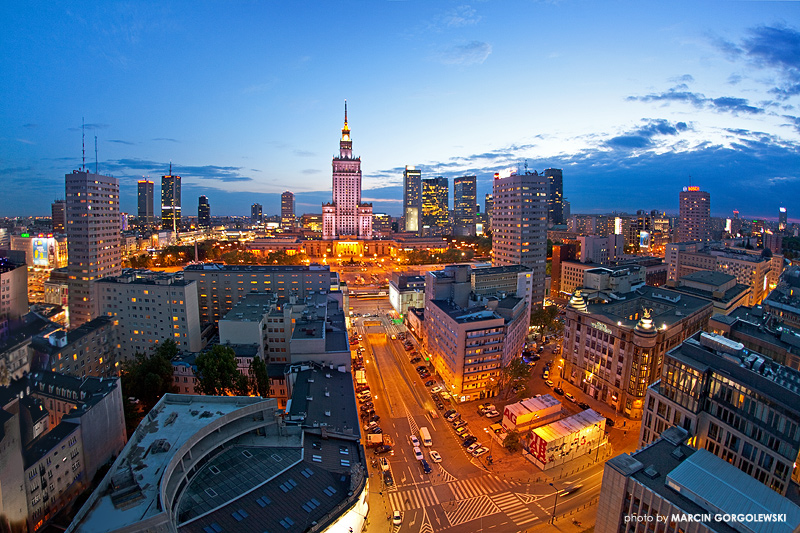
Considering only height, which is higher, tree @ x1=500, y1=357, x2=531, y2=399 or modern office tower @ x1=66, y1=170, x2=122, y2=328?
modern office tower @ x1=66, y1=170, x2=122, y2=328

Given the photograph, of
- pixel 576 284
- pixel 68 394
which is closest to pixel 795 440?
pixel 68 394

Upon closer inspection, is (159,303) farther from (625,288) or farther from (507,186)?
(625,288)

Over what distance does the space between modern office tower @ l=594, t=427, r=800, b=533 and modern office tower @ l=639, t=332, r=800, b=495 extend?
4.37 meters

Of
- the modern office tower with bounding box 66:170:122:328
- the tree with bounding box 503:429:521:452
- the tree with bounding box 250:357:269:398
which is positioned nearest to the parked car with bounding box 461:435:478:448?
the tree with bounding box 503:429:521:452

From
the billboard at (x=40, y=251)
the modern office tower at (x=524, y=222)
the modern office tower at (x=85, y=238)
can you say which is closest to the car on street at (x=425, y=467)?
the modern office tower at (x=524, y=222)

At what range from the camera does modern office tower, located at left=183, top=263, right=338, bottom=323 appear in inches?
2363

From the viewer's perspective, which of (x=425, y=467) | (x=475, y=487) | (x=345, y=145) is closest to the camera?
Answer: (x=475, y=487)

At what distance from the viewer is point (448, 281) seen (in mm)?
53125

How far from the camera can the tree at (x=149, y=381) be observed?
34625 mm

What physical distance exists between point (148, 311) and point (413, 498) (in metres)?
37.3

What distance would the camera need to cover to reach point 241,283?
60125 mm

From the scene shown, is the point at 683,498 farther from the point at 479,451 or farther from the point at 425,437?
the point at 425,437

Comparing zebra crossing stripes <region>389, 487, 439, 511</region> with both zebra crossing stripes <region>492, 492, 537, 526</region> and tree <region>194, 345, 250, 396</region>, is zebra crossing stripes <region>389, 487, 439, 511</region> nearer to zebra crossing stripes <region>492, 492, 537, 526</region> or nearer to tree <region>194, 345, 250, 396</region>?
zebra crossing stripes <region>492, 492, 537, 526</region>

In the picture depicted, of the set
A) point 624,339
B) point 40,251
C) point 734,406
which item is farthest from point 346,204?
point 734,406
